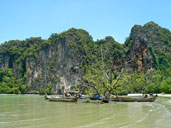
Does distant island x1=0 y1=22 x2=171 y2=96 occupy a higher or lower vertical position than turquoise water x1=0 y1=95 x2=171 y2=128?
higher

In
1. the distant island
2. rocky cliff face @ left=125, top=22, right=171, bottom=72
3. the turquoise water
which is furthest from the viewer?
rocky cliff face @ left=125, top=22, right=171, bottom=72

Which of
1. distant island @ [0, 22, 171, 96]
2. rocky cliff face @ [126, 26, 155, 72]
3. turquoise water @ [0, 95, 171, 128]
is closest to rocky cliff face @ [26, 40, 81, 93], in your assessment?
distant island @ [0, 22, 171, 96]

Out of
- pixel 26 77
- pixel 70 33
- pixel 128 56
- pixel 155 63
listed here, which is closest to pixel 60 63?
pixel 70 33

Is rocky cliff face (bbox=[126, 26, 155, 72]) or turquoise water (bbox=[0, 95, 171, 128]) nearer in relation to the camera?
turquoise water (bbox=[0, 95, 171, 128])

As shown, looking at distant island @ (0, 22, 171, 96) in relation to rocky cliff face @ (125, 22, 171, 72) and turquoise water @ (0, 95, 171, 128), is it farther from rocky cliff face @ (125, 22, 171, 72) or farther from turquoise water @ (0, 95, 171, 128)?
turquoise water @ (0, 95, 171, 128)

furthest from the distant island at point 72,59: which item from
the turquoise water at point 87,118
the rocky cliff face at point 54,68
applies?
the turquoise water at point 87,118

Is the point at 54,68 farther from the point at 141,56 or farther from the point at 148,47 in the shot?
the point at 148,47

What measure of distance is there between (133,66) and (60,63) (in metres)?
23.6

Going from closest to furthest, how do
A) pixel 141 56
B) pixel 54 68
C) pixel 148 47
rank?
pixel 141 56
pixel 148 47
pixel 54 68

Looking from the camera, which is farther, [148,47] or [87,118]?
[148,47]

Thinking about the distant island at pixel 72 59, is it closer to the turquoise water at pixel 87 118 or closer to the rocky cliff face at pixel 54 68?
the rocky cliff face at pixel 54 68

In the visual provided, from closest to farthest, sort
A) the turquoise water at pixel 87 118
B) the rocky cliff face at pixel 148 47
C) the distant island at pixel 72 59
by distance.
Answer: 1. the turquoise water at pixel 87 118
2. the distant island at pixel 72 59
3. the rocky cliff face at pixel 148 47

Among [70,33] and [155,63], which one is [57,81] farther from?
[155,63]

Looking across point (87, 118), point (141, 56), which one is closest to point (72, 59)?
point (141, 56)
